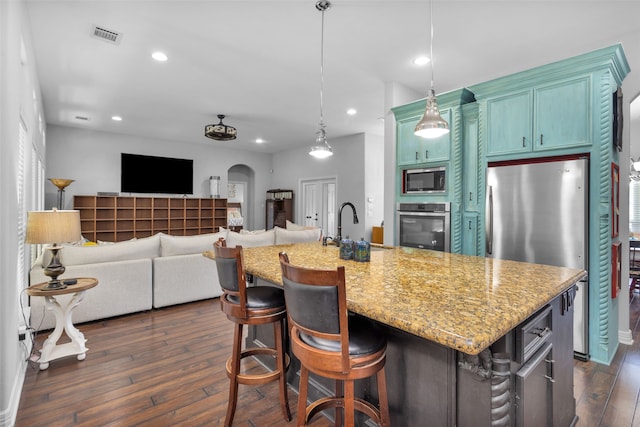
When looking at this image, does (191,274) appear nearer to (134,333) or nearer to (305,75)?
(134,333)

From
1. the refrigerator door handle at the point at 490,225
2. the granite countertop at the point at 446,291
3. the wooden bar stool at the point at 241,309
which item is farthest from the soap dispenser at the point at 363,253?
the refrigerator door handle at the point at 490,225

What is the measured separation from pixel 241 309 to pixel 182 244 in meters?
2.59

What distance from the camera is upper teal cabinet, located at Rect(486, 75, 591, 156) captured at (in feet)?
8.86

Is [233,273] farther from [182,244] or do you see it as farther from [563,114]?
[563,114]

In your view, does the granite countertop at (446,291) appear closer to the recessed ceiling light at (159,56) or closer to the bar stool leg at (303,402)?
the bar stool leg at (303,402)

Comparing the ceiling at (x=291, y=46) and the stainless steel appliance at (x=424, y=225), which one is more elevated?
the ceiling at (x=291, y=46)

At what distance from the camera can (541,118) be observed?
115 inches

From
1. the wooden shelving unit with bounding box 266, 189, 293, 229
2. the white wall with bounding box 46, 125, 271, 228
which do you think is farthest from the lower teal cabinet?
the white wall with bounding box 46, 125, 271, 228

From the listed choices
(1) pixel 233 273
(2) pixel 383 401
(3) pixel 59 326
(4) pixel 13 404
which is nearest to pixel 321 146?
(1) pixel 233 273

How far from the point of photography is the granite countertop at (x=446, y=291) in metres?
0.99

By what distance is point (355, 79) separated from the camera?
4.15m

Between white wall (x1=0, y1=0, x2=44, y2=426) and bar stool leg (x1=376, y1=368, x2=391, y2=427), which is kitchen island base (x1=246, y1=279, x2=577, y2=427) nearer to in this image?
bar stool leg (x1=376, y1=368, x2=391, y2=427)

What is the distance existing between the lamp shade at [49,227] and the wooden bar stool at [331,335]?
1909 millimetres

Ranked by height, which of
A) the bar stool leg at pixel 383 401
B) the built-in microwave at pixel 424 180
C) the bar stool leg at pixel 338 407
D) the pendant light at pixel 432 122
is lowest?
the bar stool leg at pixel 338 407
